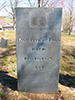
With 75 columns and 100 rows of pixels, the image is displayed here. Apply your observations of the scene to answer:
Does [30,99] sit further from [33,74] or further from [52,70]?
[52,70]

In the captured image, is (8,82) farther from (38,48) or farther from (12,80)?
(38,48)

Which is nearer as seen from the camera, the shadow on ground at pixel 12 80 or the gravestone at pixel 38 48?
the gravestone at pixel 38 48

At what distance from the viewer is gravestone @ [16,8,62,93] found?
2.65 metres

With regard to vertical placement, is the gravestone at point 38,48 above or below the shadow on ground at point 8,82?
above

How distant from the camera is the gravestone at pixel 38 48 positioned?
2654mm

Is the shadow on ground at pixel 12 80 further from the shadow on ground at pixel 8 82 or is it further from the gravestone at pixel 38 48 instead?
the gravestone at pixel 38 48

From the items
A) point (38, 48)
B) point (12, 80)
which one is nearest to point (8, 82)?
point (12, 80)

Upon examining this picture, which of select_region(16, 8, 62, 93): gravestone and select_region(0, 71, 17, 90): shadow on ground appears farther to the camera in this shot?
select_region(0, 71, 17, 90): shadow on ground

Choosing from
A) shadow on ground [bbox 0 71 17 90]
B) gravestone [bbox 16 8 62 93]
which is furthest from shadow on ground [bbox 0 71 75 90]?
gravestone [bbox 16 8 62 93]

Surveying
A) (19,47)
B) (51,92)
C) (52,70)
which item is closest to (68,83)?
(51,92)

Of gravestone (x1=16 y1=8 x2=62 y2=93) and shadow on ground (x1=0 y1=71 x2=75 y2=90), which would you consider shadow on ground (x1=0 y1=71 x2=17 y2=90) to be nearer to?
shadow on ground (x1=0 y1=71 x2=75 y2=90)

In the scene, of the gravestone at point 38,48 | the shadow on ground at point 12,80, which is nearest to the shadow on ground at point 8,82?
the shadow on ground at point 12,80

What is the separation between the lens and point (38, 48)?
9.37 feet

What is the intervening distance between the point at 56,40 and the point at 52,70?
2.68 feet
